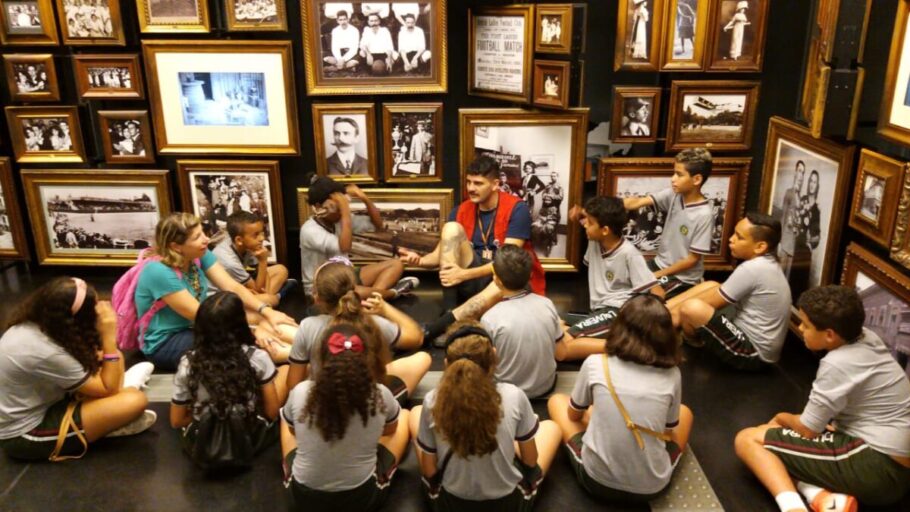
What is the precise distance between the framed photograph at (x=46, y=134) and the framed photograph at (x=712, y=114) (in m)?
5.35

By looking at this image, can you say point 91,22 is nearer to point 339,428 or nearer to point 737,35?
point 339,428

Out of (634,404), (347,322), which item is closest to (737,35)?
(634,404)

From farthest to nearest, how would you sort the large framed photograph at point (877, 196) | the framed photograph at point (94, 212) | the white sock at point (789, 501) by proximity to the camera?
the framed photograph at point (94, 212) < the large framed photograph at point (877, 196) < the white sock at point (789, 501)

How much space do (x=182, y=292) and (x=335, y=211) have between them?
1.64m

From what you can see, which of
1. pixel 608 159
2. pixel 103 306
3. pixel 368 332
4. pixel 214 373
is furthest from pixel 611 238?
pixel 103 306

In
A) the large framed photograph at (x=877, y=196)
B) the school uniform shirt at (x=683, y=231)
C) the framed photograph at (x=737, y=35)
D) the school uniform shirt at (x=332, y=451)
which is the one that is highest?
the framed photograph at (x=737, y=35)

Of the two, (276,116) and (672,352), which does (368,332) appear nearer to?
(672,352)

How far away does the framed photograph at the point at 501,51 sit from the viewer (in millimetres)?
6184

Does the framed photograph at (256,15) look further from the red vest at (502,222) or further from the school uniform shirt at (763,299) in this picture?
the school uniform shirt at (763,299)

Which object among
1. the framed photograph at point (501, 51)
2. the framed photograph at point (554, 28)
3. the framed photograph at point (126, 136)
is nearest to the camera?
the framed photograph at point (554, 28)

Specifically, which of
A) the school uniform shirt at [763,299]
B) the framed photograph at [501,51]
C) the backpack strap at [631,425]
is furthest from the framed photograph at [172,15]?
the school uniform shirt at [763,299]

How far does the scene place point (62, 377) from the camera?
4172 mm

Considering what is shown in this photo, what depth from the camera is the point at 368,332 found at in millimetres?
4070

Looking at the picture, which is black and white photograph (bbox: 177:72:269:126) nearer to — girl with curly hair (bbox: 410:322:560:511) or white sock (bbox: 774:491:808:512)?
girl with curly hair (bbox: 410:322:560:511)
